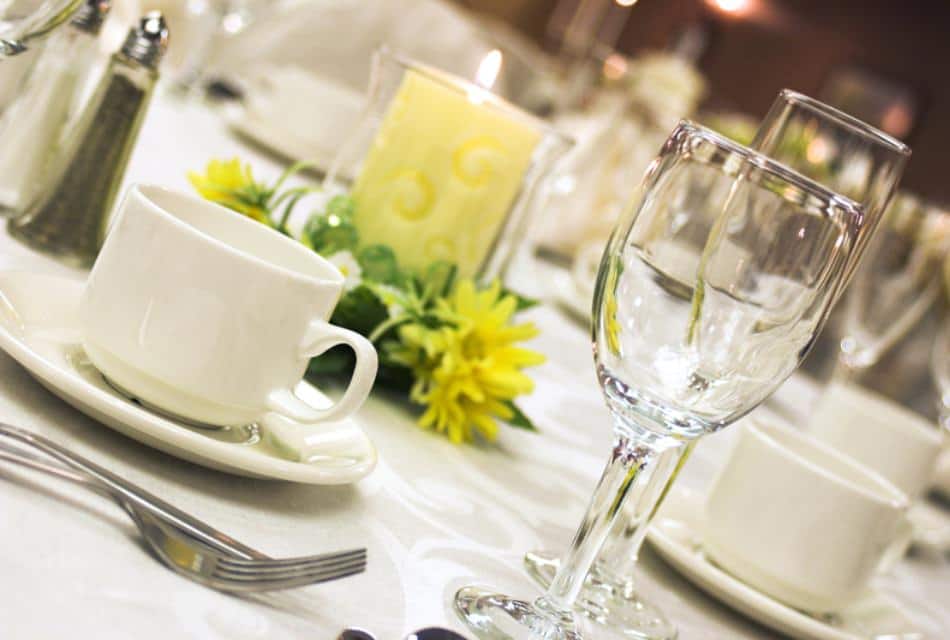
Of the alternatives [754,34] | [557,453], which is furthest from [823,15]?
[557,453]

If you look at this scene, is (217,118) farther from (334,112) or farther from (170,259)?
(170,259)

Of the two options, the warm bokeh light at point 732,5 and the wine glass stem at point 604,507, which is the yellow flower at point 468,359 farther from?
the warm bokeh light at point 732,5

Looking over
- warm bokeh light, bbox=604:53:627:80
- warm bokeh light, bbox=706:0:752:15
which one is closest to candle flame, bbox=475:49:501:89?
warm bokeh light, bbox=604:53:627:80

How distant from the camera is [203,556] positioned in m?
0.37

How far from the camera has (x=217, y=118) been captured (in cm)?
127

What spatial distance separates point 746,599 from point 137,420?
348mm

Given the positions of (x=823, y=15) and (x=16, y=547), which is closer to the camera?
(x=16, y=547)

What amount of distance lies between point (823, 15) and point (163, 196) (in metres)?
7.88

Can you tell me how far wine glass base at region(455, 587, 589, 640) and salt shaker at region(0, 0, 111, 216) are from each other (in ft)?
1.14

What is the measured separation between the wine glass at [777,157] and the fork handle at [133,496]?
0.18m

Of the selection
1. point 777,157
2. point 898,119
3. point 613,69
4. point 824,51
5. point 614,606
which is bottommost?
point 614,606

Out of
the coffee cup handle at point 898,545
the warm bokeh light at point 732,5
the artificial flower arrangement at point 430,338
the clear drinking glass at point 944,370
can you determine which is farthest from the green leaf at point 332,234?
the warm bokeh light at point 732,5

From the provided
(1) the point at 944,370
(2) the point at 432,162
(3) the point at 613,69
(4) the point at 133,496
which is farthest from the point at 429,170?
(3) the point at 613,69

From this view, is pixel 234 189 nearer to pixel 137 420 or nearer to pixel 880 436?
pixel 137 420
